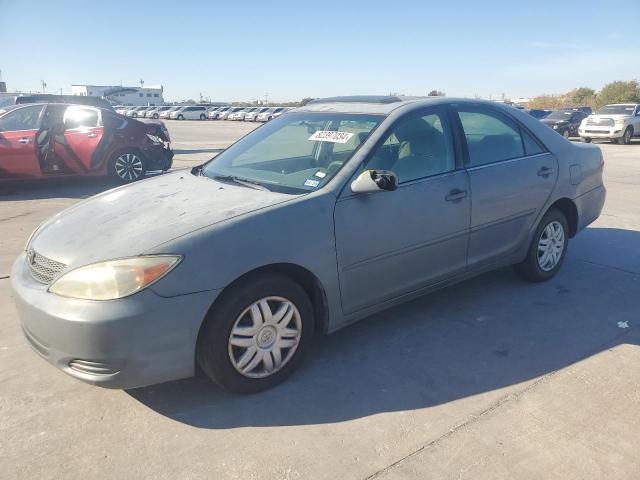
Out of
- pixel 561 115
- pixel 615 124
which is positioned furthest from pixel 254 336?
pixel 561 115

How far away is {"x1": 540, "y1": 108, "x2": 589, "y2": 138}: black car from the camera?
79.3ft

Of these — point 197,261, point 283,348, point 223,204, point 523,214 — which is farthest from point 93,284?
point 523,214

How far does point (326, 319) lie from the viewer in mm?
3096

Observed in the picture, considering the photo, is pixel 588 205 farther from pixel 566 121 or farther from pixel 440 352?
pixel 566 121

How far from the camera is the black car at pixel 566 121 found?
79.3 feet

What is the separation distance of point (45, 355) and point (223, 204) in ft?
3.96

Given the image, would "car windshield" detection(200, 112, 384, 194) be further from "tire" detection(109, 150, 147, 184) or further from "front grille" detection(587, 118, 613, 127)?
"front grille" detection(587, 118, 613, 127)

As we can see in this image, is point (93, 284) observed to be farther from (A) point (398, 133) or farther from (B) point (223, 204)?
(A) point (398, 133)

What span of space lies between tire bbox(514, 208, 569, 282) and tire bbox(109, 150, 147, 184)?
7541 mm

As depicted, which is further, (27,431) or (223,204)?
(223,204)

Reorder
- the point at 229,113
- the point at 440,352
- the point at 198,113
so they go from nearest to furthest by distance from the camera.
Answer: the point at 440,352, the point at 229,113, the point at 198,113

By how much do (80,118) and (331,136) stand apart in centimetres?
744

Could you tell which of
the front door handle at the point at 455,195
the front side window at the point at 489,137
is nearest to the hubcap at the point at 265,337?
the front door handle at the point at 455,195

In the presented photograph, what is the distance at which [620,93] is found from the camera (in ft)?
145
